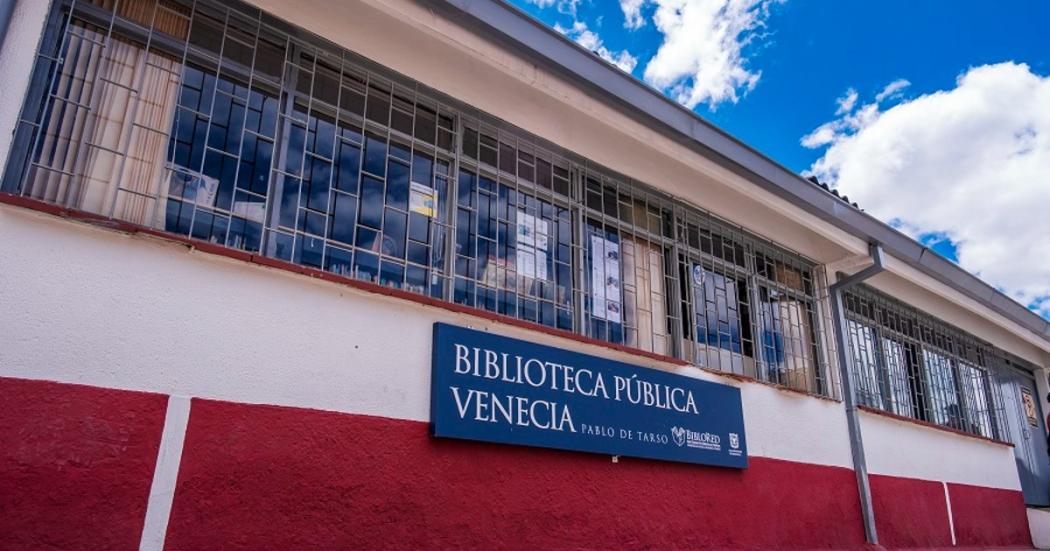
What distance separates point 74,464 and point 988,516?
9212 mm

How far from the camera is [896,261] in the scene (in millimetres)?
7590

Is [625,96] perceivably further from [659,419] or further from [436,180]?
[659,419]

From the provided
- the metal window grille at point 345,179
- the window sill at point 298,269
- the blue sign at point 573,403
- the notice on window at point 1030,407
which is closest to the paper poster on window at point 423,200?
the metal window grille at point 345,179

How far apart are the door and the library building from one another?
13.7 ft

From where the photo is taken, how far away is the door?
10.1 m

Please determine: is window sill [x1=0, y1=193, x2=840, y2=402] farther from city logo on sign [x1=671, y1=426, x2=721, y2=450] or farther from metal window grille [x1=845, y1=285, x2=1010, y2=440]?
metal window grille [x1=845, y1=285, x2=1010, y2=440]

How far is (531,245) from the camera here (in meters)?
5.29

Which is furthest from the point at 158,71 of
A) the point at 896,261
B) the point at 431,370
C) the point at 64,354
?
the point at 896,261

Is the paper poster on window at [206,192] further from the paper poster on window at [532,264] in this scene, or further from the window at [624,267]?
the window at [624,267]

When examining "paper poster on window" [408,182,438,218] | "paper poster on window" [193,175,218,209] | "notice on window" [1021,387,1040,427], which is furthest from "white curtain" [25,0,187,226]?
"notice on window" [1021,387,1040,427]

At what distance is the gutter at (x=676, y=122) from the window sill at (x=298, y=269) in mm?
1649

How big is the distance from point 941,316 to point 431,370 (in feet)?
24.8

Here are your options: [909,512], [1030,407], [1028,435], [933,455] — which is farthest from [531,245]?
[1030,407]

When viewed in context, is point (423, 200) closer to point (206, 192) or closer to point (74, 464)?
point (206, 192)
